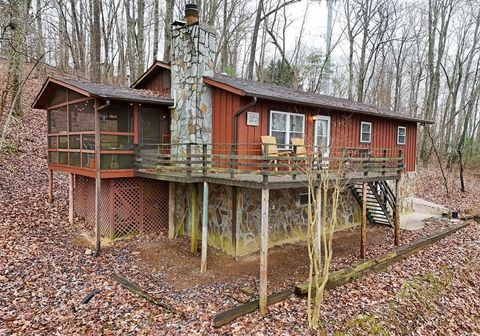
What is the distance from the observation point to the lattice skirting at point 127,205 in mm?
8953

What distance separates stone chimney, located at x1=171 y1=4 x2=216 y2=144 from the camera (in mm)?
8719

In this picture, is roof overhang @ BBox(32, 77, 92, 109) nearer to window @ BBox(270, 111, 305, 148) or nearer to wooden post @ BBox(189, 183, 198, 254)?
wooden post @ BBox(189, 183, 198, 254)

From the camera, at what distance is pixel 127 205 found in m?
9.17

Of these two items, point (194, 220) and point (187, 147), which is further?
point (194, 220)

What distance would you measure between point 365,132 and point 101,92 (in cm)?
901

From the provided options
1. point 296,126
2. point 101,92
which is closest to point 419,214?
point 296,126

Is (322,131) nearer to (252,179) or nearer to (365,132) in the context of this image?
(365,132)

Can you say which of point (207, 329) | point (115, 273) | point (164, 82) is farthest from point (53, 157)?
point (207, 329)

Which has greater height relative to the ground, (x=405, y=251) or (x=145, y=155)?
(x=145, y=155)

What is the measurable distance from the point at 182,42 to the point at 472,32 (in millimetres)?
23729

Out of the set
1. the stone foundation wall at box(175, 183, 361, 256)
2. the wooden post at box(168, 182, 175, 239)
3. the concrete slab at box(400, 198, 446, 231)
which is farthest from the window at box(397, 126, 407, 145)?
the wooden post at box(168, 182, 175, 239)

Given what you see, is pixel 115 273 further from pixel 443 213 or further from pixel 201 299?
pixel 443 213

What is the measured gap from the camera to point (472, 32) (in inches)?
899

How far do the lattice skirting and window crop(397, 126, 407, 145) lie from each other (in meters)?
9.84
